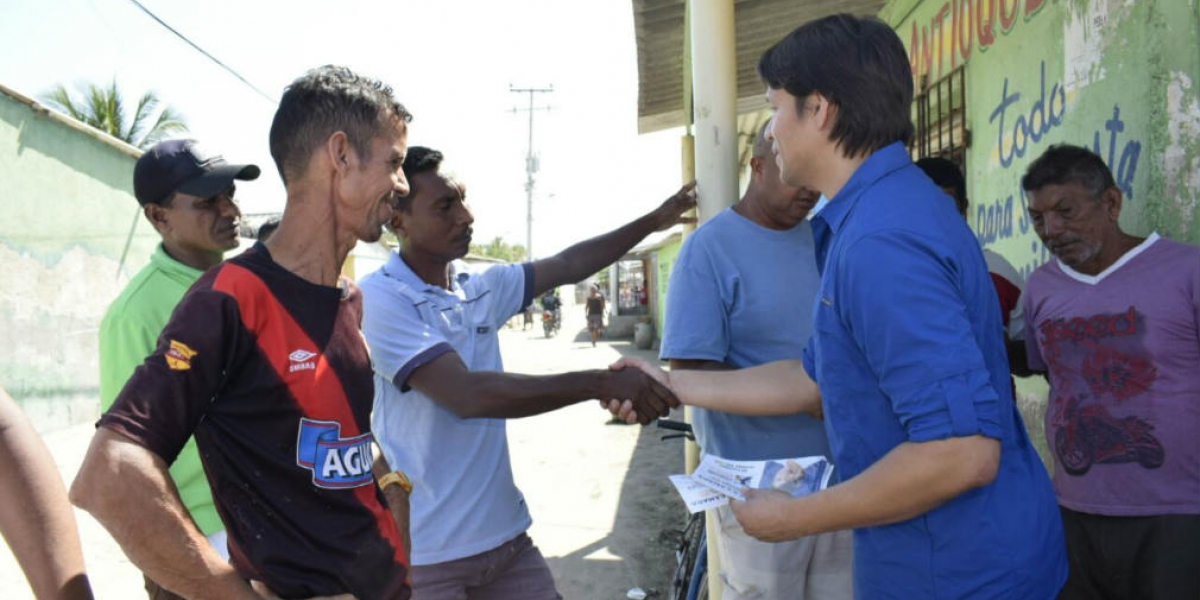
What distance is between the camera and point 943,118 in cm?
524

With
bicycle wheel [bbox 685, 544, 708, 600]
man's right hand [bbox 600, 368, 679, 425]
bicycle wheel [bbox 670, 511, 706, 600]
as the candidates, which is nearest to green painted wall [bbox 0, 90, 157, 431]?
bicycle wheel [bbox 670, 511, 706, 600]

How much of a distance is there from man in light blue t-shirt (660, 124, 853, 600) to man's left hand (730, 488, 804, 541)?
2.62ft

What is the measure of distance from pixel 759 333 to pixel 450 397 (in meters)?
0.92

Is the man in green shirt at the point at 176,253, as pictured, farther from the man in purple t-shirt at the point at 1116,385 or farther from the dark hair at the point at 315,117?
the man in purple t-shirt at the point at 1116,385

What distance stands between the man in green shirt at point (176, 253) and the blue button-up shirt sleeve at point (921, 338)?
1994mm

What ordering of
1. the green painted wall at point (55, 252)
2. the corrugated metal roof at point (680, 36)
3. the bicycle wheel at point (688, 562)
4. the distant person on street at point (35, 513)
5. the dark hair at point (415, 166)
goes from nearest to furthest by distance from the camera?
the distant person on street at point (35, 513)
the dark hair at point (415, 166)
the bicycle wheel at point (688, 562)
the corrugated metal roof at point (680, 36)
the green painted wall at point (55, 252)

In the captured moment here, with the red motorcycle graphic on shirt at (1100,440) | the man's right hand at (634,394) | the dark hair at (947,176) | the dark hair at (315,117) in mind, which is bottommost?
the red motorcycle graphic on shirt at (1100,440)

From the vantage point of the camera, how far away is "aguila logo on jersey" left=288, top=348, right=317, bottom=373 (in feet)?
4.44

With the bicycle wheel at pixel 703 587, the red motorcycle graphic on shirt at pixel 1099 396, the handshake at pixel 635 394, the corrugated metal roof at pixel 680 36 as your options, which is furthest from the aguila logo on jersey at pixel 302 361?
the corrugated metal roof at pixel 680 36

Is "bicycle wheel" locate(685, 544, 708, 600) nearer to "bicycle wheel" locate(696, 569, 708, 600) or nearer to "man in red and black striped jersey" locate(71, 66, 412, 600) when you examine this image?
"bicycle wheel" locate(696, 569, 708, 600)

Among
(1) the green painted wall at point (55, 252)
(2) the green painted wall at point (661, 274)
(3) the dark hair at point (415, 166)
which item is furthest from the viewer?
(2) the green painted wall at point (661, 274)

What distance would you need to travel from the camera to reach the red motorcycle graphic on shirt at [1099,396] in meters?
2.41

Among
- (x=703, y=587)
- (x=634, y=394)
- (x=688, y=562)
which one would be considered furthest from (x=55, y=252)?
(x=634, y=394)

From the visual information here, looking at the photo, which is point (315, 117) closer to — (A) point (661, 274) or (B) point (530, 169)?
(A) point (661, 274)
